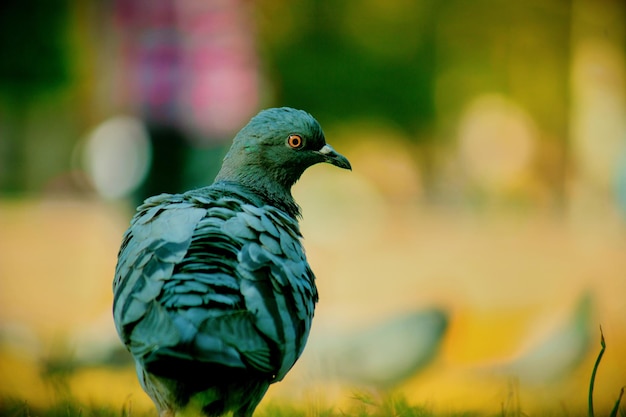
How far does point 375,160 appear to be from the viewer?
338 inches

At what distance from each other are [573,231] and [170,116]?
14.8 ft

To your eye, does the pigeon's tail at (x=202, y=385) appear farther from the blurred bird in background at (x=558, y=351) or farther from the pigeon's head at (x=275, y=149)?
the blurred bird in background at (x=558, y=351)

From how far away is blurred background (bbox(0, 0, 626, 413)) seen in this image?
640cm

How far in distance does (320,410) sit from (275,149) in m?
1.03

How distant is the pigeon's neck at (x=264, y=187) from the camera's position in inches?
129

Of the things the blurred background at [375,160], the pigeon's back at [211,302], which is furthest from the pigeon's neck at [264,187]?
the blurred background at [375,160]

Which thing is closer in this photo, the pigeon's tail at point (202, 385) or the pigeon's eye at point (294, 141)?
the pigeon's tail at point (202, 385)

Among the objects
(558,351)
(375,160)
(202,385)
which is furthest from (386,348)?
(202,385)

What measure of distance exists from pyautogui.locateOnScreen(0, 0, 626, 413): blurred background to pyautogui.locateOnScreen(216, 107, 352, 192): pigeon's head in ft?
7.65

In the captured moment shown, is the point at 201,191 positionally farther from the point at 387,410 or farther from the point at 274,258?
the point at 387,410

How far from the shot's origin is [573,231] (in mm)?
9172

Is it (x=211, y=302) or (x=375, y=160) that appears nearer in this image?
(x=211, y=302)

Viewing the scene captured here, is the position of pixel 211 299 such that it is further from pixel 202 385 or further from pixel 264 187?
pixel 264 187

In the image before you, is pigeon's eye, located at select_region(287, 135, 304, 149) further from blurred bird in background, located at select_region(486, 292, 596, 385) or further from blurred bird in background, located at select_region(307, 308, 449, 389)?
blurred bird in background, located at select_region(486, 292, 596, 385)
